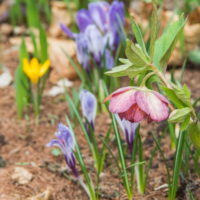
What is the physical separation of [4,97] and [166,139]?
1068 mm

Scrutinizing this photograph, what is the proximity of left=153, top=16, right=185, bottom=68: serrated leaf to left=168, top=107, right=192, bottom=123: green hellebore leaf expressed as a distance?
0.59ft

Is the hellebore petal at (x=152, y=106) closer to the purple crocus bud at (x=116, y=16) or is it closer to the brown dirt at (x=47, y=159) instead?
the brown dirt at (x=47, y=159)

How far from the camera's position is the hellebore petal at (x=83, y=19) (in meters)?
2.35

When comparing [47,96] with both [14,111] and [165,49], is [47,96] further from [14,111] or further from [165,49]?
[165,49]

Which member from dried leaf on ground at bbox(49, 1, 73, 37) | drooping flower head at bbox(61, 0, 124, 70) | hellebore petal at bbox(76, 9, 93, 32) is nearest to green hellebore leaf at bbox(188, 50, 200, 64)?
drooping flower head at bbox(61, 0, 124, 70)

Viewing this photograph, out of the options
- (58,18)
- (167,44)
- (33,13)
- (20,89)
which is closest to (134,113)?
(167,44)

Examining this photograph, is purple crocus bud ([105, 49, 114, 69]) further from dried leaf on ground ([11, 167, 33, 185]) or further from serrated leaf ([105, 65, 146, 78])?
serrated leaf ([105, 65, 146, 78])

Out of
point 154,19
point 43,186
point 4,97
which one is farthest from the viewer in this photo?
point 4,97

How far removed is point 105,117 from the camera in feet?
7.27

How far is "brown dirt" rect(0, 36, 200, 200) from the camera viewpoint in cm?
158

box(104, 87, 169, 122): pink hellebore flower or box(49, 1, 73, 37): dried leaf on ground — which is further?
box(49, 1, 73, 37): dried leaf on ground

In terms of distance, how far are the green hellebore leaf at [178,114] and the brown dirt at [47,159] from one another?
469 mm

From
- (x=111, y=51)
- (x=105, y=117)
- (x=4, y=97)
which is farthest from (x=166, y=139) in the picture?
(x=4, y=97)

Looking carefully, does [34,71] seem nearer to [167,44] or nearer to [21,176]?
[21,176]
